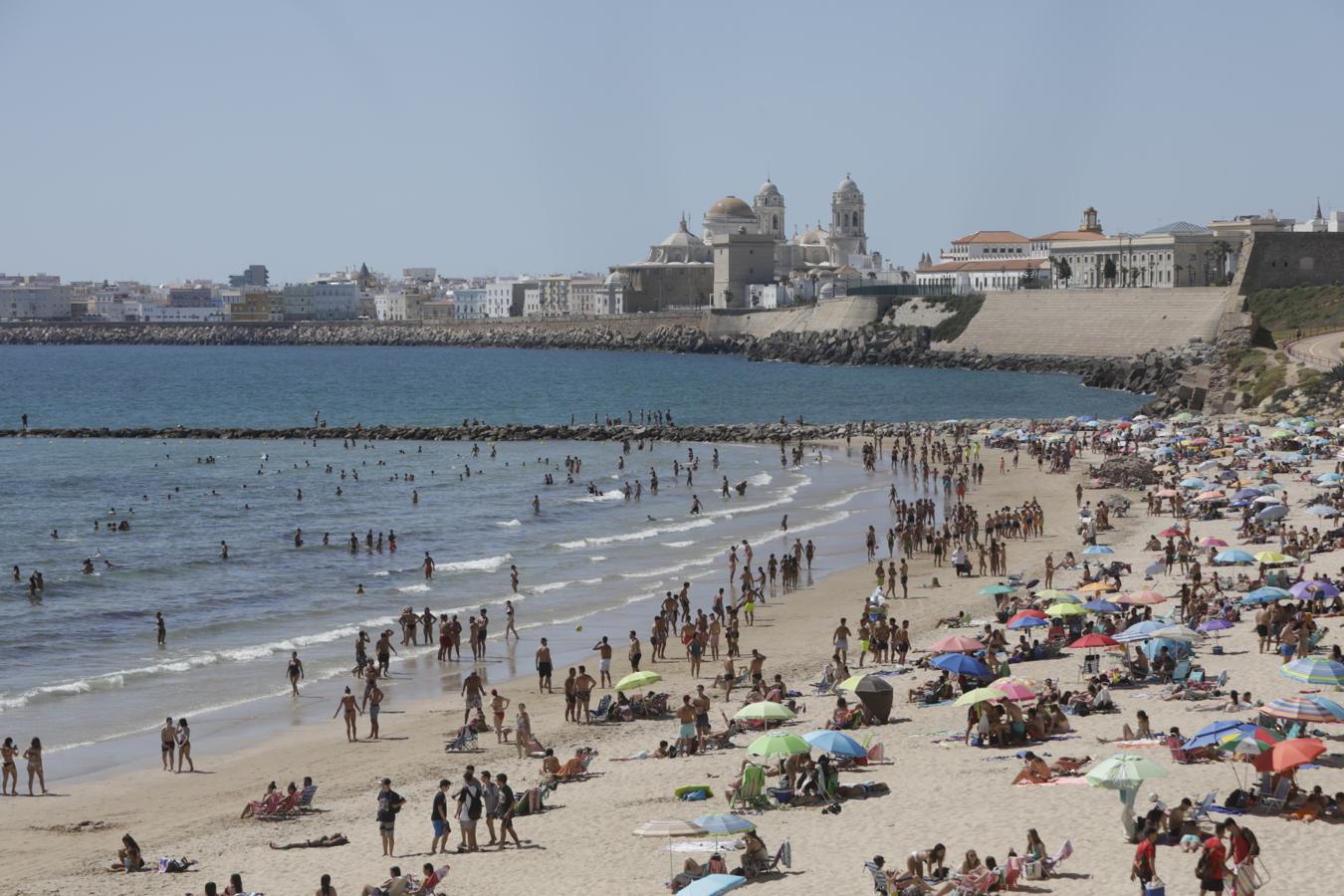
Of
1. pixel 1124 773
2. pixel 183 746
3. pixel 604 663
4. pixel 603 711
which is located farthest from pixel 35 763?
pixel 1124 773

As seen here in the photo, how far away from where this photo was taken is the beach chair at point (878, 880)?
1174 cm

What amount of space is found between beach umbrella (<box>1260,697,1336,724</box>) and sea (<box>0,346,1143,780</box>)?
1095cm

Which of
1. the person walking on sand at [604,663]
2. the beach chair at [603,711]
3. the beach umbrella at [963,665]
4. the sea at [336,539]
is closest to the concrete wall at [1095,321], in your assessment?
the sea at [336,539]

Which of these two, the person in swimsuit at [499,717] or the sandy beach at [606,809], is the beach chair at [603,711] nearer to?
the sandy beach at [606,809]

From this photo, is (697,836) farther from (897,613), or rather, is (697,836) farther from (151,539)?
(151,539)

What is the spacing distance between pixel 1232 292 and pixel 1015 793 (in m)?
77.0

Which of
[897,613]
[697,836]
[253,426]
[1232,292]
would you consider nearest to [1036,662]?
[897,613]

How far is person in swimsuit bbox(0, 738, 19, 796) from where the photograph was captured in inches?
673

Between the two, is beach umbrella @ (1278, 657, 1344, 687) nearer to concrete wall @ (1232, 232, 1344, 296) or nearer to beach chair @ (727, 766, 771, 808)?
beach chair @ (727, 766, 771, 808)

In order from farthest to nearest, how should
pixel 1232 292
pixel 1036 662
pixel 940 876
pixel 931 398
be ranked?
pixel 1232 292 < pixel 931 398 < pixel 1036 662 < pixel 940 876

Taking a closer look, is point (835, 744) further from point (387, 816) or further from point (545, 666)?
point (545, 666)

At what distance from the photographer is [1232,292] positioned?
85438 mm

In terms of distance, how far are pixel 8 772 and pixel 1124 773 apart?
455 inches

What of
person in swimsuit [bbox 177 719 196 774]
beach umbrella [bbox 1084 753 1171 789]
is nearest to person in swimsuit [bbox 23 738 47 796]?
person in swimsuit [bbox 177 719 196 774]
